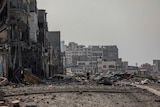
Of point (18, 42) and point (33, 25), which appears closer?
point (18, 42)

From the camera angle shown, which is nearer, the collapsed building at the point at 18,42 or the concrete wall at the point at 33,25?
the collapsed building at the point at 18,42

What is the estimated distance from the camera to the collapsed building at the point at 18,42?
43.3 m

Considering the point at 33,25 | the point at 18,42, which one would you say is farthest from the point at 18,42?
the point at 33,25

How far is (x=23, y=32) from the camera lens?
52000mm

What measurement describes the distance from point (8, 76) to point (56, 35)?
5322cm

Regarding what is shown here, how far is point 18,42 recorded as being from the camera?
46.1 metres

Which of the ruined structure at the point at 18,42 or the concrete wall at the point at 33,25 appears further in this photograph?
the concrete wall at the point at 33,25

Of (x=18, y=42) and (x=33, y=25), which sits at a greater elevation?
(x=33, y=25)

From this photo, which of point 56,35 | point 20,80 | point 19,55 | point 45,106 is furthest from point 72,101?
point 56,35

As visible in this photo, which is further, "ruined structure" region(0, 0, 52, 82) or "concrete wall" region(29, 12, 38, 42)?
"concrete wall" region(29, 12, 38, 42)

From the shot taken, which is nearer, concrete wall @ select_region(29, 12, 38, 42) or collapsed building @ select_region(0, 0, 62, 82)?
collapsed building @ select_region(0, 0, 62, 82)

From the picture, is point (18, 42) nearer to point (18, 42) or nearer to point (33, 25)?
point (18, 42)

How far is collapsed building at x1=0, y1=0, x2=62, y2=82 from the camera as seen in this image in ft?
142

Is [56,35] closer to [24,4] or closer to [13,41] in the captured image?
[24,4]
